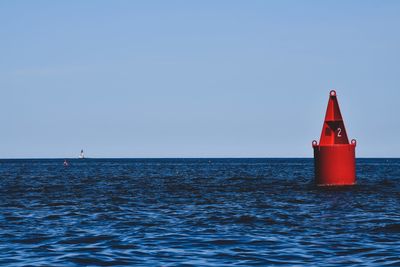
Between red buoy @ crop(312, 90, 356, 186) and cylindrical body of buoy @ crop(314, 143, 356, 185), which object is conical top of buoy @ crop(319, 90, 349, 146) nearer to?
red buoy @ crop(312, 90, 356, 186)

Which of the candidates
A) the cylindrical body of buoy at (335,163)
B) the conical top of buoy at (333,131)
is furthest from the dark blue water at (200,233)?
the conical top of buoy at (333,131)

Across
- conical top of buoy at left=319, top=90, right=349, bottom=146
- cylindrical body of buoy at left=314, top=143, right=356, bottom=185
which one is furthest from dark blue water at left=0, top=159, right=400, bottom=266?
conical top of buoy at left=319, top=90, right=349, bottom=146

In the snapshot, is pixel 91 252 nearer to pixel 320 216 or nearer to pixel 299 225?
pixel 299 225

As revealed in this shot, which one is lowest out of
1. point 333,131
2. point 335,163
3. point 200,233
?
point 200,233

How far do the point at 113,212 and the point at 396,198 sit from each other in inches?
539

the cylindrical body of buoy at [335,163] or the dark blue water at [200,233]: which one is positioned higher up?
the cylindrical body of buoy at [335,163]

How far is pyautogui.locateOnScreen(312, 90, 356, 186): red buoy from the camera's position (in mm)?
34469

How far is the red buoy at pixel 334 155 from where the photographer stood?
113ft

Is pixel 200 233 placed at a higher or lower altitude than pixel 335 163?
lower

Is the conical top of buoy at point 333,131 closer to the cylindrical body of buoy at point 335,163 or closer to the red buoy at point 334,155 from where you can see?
the red buoy at point 334,155

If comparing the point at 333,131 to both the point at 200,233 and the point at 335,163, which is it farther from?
the point at 200,233

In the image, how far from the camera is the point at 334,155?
34375 mm

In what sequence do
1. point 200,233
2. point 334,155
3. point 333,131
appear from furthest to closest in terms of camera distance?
point 333,131
point 334,155
point 200,233

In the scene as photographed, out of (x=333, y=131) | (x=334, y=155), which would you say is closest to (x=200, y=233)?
(x=334, y=155)
